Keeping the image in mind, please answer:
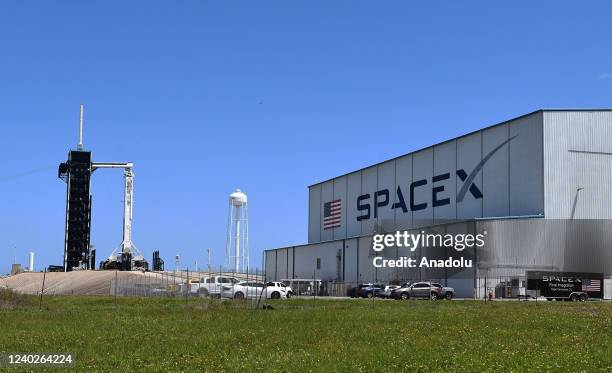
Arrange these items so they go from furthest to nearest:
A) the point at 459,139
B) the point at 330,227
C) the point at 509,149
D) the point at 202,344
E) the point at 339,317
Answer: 1. the point at 330,227
2. the point at 459,139
3. the point at 509,149
4. the point at 339,317
5. the point at 202,344

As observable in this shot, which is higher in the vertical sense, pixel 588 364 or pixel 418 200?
pixel 418 200

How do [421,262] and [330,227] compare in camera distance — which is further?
[330,227]

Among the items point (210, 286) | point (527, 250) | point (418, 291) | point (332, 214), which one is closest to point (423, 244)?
point (527, 250)

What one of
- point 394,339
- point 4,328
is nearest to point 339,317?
point 394,339

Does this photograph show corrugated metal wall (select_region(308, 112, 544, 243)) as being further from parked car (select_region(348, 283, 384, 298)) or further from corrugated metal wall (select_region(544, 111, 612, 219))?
parked car (select_region(348, 283, 384, 298))

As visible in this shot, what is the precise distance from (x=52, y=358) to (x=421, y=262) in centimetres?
6281

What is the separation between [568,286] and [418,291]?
482 inches

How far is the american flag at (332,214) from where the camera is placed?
106m

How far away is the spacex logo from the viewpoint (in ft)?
250

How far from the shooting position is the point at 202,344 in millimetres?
19109

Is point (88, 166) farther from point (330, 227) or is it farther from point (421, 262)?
point (421, 262)

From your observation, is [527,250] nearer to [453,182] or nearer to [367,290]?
[367,290]

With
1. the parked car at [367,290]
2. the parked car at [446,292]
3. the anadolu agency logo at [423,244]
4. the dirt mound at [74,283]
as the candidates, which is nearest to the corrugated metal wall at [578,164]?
the anadolu agency logo at [423,244]

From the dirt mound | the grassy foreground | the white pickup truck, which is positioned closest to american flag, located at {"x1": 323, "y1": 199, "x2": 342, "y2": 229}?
the dirt mound
